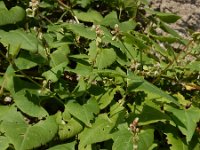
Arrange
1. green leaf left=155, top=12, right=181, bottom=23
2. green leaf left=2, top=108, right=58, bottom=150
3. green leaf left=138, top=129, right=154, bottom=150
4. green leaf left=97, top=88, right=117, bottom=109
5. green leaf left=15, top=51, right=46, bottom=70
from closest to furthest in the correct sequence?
green leaf left=2, top=108, right=58, bottom=150, green leaf left=138, top=129, right=154, bottom=150, green leaf left=15, top=51, right=46, bottom=70, green leaf left=97, top=88, right=117, bottom=109, green leaf left=155, top=12, right=181, bottom=23

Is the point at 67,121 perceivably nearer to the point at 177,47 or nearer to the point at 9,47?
the point at 9,47

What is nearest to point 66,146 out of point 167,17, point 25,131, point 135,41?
point 25,131

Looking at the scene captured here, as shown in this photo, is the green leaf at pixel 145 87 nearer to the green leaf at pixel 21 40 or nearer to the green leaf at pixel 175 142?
the green leaf at pixel 175 142

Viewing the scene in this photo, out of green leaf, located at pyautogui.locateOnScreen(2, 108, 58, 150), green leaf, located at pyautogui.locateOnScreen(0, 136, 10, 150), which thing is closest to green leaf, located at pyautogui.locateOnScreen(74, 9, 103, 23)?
green leaf, located at pyautogui.locateOnScreen(2, 108, 58, 150)

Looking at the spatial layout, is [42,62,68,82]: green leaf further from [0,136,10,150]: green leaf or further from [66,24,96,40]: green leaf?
[0,136,10,150]: green leaf

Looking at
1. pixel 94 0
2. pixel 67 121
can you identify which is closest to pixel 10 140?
pixel 67 121

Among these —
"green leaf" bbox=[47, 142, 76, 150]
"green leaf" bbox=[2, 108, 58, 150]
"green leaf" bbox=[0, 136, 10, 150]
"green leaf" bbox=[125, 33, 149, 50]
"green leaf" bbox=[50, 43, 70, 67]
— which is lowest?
"green leaf" bbox=[47, 142, 76, 150]
